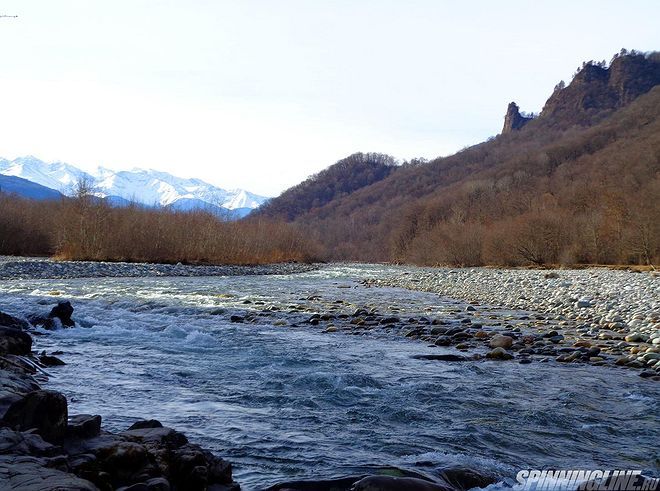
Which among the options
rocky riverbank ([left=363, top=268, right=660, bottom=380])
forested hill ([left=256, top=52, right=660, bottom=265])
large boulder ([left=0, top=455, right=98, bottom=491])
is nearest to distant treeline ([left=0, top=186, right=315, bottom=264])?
forested hill ([left=256, top=52, right=660, bottom=265])

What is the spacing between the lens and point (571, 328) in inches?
516

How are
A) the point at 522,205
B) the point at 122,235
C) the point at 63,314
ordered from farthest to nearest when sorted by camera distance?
the point at 522,205 → the point at 122,235 → the point at 63,314

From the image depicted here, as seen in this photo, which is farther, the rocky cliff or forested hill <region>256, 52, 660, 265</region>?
the rocky cliff

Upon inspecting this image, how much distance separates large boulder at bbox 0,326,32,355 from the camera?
8086 millimetres

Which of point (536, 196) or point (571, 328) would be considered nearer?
point (571, 328)

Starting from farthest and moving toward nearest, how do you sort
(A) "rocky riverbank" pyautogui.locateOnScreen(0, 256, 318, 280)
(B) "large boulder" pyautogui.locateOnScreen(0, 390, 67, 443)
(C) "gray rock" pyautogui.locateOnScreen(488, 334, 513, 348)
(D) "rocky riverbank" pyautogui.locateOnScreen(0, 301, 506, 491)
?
(A) "rocky riverbank" pyautogui.locateOnScreen(0, 256, 318, 280) < (C) "gray rock" pyautogui.locateOnScreen(488, 334, 513, 348) < (B) "large boulder" pyautogui.locateOnScreen(0, 390, 67, 443) < (D) "rocky riverbank" pyautogui.locateOnScreen(0, 301, 506, 491)

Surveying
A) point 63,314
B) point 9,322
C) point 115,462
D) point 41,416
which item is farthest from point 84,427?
point 63,314

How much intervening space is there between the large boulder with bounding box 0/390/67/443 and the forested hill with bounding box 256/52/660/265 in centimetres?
4275

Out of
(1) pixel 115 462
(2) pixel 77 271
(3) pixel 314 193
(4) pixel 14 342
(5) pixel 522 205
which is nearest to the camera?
(1) pixel 115 462

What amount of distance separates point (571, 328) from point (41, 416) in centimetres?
1196

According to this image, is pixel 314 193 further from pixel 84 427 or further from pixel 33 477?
pixel 33 477

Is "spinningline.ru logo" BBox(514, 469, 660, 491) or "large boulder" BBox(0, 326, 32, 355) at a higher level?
"large boulder" BBox(0, 326, 32, 355)

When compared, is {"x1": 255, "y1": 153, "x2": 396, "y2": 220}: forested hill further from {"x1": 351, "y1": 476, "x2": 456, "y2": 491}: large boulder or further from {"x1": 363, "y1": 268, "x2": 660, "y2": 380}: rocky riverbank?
{"x1": 351, "y1": 476, "x2": 456, "y2": 491}: large boulder

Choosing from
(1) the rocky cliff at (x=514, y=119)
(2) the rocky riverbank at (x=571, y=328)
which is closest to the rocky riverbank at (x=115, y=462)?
(2) the rocky riverbank at (x=571, y=328)
